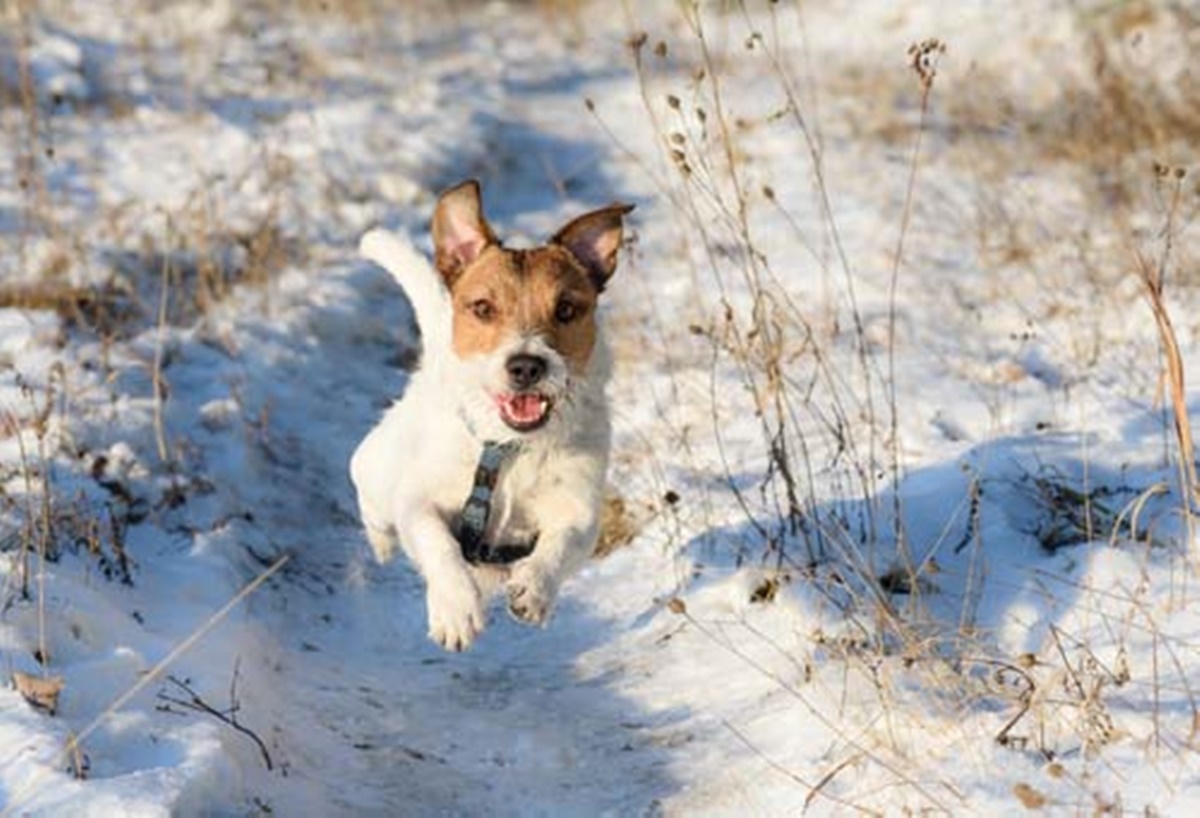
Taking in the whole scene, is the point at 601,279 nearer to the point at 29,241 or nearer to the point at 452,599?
the point at 452,599

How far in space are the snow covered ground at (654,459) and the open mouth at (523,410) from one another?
2.21ft

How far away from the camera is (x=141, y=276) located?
7.00 metres

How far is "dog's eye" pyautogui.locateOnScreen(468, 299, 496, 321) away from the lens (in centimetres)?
429

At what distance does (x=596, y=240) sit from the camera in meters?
4.52

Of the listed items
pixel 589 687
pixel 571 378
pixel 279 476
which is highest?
pixel 571 378

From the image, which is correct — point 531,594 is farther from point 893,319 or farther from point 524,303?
point 893,319

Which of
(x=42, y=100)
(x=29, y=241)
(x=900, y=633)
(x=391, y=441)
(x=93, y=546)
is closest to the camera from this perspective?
(x=900, y=633)

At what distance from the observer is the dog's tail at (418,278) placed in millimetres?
4836

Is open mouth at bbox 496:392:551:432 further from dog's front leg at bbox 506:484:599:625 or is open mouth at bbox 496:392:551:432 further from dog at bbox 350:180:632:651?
dog's front leg at bbox 506:484:599:625

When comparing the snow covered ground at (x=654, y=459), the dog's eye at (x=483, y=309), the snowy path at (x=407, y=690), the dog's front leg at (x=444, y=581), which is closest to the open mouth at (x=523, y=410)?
the dog's eye at (x=483, y=309)

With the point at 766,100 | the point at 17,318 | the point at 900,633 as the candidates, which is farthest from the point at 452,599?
the point at 766,100

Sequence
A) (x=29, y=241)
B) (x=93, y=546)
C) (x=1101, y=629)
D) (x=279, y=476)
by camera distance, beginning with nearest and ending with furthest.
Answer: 1. (x=1101, y=629)
2. (x=93, y=546)
3. (x=279, y=476)
4. (x=29, y=241)

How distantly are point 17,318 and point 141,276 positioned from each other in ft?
3.28

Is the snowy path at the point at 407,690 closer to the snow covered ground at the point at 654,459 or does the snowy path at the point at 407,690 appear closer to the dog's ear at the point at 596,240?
the snow covered ground at the point at 654,459
